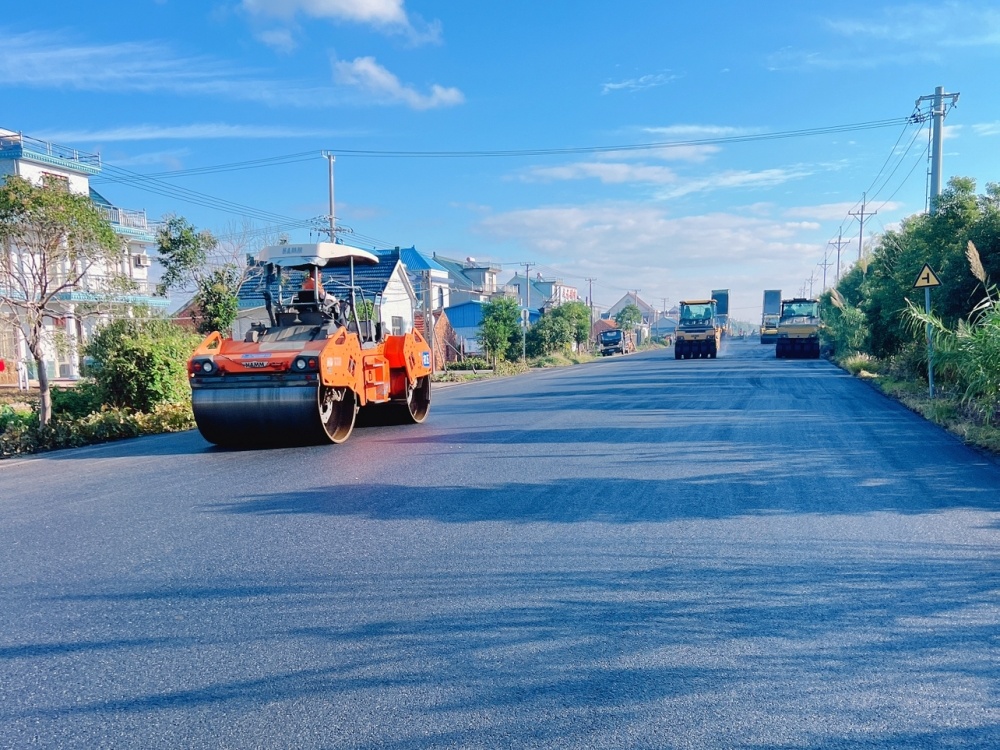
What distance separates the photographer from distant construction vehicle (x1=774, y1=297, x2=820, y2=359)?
36594mm

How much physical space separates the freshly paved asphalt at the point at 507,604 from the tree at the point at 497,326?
83.5ft

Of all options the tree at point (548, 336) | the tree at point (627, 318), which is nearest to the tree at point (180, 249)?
the tree at point (548, 336)

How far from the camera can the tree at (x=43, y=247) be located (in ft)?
37.1

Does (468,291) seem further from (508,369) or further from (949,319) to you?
(949,319)

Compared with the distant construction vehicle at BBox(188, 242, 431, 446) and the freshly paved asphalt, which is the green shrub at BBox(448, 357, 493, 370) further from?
the freshly paved asphalt

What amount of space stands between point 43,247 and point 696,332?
32.2 meters

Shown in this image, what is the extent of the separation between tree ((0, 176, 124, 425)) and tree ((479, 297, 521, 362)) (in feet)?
69.3

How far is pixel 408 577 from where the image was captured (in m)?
4.64

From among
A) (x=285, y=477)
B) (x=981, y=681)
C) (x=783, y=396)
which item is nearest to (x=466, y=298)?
(x=783, y=396)

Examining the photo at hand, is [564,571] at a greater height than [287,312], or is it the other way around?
[287,312]

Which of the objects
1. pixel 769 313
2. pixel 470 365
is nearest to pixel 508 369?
pixel 470 365

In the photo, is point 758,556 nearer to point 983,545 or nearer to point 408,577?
point 983,545

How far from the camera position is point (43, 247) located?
11719mm

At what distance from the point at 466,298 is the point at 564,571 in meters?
66.5
